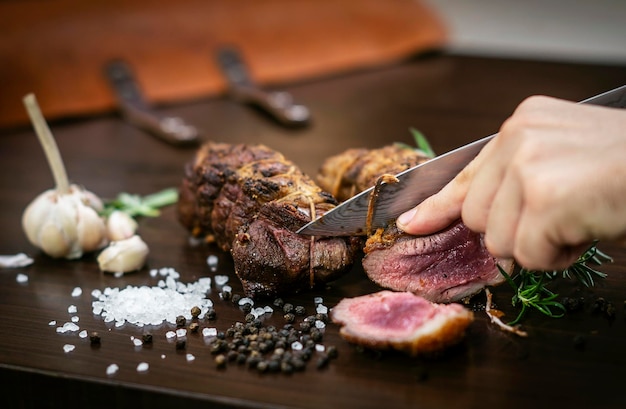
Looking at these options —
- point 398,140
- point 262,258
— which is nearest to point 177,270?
point 262,258

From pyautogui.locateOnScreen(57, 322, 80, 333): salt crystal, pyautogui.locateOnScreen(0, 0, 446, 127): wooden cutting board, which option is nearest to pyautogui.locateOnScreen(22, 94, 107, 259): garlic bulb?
pyautogui.locateOnScreen(57, 322, 80, 333): salt crystal

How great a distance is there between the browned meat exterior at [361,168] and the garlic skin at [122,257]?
80cm

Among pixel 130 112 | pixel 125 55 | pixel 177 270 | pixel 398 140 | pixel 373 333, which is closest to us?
pixel 373 333

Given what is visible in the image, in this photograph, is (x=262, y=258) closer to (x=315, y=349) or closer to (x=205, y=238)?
(x=315, y=349)

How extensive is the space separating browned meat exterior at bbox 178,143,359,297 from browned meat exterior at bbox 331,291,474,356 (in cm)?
21

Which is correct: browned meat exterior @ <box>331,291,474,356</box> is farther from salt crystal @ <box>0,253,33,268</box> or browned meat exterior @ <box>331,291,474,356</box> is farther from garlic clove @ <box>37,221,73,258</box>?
salt crystal @ <box>0,253,33,268</box>

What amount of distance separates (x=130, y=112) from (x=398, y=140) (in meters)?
1.67

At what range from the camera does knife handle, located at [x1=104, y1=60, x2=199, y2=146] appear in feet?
15.4

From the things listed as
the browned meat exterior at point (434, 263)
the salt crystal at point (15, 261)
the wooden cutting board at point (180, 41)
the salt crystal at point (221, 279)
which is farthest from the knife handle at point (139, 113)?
the browned meat exterior at point (434, 263)

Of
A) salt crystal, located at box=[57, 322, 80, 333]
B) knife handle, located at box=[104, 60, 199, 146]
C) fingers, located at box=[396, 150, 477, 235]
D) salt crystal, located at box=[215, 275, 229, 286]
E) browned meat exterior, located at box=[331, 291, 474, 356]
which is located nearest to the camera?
browned meat exterior, located at box=[331, 291, 474, 356]

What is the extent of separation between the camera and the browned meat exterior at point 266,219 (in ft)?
9.51

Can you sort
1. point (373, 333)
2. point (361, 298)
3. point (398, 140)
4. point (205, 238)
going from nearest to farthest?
1. point (373, 333)
2. point (361, 298)
3. point (205, 238)
4. point (398, 140)

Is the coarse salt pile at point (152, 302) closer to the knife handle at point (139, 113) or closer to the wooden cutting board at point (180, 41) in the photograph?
the knife handle at point (139, 113)

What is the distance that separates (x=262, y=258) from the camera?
289 centimetres
